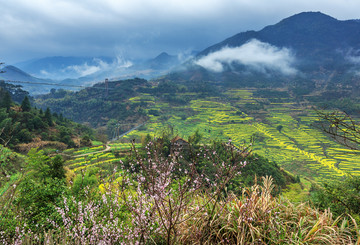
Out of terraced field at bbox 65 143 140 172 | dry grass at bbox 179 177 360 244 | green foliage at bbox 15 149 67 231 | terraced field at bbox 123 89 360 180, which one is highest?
dry grass at bbox 179 177 360 244

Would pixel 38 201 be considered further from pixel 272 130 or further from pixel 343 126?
pixel 272 130

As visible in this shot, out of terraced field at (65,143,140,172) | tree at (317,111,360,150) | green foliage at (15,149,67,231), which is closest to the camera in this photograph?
tree at (317,111,360,150)

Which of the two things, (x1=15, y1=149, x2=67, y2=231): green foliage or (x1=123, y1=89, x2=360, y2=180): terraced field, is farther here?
(x1=123, y1=89, x2=360, y2=180): terraced field

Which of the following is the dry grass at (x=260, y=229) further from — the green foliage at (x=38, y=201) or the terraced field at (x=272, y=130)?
the terraced field at (x=272, y=130)

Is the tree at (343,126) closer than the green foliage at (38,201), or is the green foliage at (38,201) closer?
the tree at (343,126)

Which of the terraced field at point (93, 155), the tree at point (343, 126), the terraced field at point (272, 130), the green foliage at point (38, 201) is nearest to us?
the tree at point (343, 126)

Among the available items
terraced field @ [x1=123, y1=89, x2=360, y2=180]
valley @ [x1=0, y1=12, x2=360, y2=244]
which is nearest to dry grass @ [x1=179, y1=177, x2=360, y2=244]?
valley @ [x1=0, y1=12, x2=360, y2=244]

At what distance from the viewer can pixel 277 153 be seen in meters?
52.8

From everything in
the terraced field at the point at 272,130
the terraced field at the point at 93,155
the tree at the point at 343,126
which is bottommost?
the terraced field at the point at 272,130

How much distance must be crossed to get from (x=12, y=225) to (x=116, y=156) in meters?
25.8

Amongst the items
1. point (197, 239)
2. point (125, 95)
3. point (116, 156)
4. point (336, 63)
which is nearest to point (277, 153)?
point (116, 156)

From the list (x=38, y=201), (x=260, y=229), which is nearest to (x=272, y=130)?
(x=38, y=201)

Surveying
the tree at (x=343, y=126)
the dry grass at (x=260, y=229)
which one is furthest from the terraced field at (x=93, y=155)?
the tree at (x=343, y=126)

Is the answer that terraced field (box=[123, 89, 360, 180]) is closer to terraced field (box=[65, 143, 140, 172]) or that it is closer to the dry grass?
terraced field (box=[65, 143, 140, 172])
